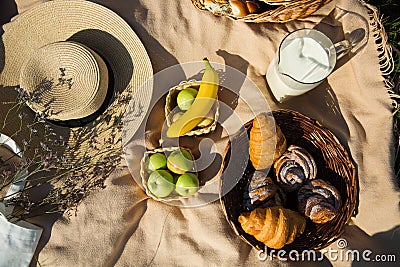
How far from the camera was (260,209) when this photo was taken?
3.31 ft

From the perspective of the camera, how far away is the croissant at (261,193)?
104 cm

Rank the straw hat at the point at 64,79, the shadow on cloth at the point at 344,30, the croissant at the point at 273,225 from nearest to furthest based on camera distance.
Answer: the croissant at the point at 273,225, the straw hat at the point at 64,79, the shadow on cloth at the point at 344,30

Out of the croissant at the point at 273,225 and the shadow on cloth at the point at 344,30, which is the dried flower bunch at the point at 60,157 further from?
the shadow on cloth at the point at 344,30

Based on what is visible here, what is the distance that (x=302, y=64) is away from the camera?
1.09 metres

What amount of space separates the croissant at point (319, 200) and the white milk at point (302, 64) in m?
0.24

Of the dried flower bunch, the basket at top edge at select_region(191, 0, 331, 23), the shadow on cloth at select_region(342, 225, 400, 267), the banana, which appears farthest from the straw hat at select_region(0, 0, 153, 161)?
the shadow on cloth at select_region(342, 225, 400, 267)

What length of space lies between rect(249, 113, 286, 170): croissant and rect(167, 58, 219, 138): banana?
0.13 metres

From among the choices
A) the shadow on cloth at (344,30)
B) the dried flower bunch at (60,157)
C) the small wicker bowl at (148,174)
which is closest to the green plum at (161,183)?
the small wicker bowl at (148,174)

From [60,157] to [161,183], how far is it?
0.85 feet

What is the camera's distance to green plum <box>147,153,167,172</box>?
3.67 feet

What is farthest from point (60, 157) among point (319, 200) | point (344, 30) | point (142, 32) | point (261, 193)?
point (344, 30)

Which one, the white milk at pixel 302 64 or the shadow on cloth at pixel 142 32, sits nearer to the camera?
the white milk at pixel 302 64

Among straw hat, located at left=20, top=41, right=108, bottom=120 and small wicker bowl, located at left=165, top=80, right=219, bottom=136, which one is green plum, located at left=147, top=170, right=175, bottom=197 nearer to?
small wicker bowl, located at left=165, top=80, right=219, bottom=136

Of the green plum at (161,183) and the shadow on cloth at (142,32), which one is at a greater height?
the shadow on cloth at (142,32)
